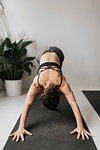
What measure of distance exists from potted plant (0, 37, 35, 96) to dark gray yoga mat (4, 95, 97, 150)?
2.44 feet

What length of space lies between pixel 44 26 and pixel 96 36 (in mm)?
1119

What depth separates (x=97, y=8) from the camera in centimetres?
319

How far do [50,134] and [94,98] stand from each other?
140 cm


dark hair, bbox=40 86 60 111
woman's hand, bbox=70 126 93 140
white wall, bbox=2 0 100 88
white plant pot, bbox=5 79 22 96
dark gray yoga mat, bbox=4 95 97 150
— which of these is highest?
white wall, bbox=2 0 100 88

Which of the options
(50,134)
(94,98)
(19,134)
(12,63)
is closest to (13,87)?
(12,63)

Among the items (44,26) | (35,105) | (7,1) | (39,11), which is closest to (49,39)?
(44,26)

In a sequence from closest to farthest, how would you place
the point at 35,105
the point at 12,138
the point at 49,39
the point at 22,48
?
1. the point at 12,138
2. the point at 35,105
3. the point at 22,48
4. the point at 49,39

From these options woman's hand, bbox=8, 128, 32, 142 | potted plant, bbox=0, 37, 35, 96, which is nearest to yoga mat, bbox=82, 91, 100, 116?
woman's hand, bbox=8, 128, 32, 142

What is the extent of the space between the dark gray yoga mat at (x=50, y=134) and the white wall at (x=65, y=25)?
141 centimetres

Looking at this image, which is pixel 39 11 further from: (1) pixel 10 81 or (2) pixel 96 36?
(1) pixel 10 81

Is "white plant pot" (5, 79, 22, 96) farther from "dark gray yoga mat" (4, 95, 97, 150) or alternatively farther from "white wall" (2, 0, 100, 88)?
"white wall" (2, 0, 100, 88)

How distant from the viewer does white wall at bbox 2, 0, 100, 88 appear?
3.14 meters

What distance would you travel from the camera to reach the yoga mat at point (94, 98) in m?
2.56

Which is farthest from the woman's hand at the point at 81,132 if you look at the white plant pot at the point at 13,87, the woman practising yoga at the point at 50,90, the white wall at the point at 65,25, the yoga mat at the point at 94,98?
the white wall at the point at 65,25
